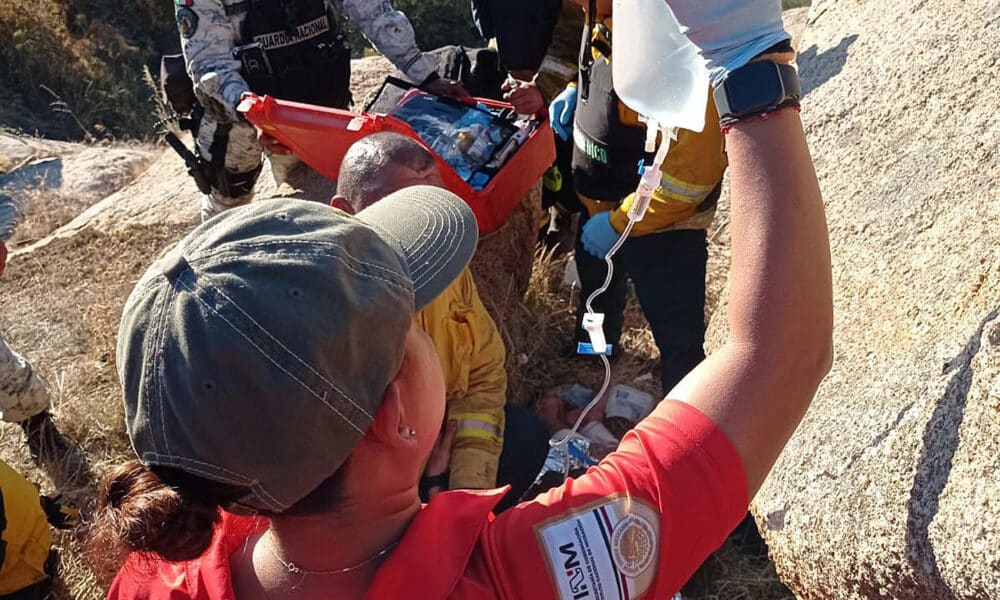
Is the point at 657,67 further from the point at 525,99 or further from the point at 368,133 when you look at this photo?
the point at 525,99

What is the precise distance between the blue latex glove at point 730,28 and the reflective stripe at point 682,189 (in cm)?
114

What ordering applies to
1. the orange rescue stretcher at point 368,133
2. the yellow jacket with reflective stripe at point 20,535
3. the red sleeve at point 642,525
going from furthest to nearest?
the orange rescue stretcher at point 368,133, the yellow jacket with reflective stripe at point 20,535, the red sleeve at point 642,525

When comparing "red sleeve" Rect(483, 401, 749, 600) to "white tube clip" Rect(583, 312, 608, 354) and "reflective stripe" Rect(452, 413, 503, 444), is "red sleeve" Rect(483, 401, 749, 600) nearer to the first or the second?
"white tube clip" Rect(583, 312, 608, 354)

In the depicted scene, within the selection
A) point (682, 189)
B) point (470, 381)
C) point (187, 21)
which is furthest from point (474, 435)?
point (187, 21)

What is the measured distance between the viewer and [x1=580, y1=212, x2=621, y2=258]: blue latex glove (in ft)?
8.23

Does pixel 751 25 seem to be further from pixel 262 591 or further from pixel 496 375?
pixel 496 375

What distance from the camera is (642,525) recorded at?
1.00m

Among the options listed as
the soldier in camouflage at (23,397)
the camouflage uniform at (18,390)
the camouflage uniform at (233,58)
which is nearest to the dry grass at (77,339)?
the soldier in camouflage at (23,397)

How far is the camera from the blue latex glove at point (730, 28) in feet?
3.45

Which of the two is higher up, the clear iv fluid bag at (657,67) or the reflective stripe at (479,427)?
the clear iv fluid bag at (657,67)

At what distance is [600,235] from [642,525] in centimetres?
159

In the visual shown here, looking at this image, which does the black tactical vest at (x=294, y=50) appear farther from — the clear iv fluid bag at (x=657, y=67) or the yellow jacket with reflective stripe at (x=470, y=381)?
the clear iv fluid bag at (x=657, y=67)

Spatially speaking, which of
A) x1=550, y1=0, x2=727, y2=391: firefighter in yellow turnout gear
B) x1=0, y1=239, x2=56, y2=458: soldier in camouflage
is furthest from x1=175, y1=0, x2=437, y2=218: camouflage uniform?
x1=550, y1=0, x2=727, y2=391: firefighter in yellow turnout gear

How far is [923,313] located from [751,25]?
0.95 metres
